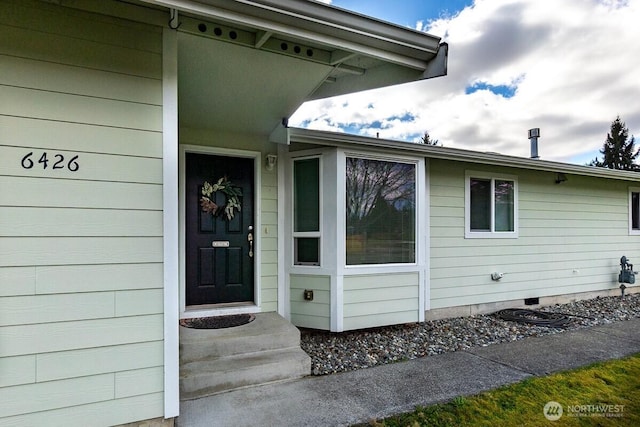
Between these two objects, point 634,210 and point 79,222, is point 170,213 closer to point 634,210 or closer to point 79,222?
point 79,222

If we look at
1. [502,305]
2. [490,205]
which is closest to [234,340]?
[490,205]

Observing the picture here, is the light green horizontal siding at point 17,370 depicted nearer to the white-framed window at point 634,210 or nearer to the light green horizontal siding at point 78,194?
the light green horizontal siding at point 78,194

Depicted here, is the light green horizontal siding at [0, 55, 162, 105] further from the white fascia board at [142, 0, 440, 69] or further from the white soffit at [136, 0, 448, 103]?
the white fascia board at [142, 0, 440, 69]

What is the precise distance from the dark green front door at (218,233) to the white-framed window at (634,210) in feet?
26.5

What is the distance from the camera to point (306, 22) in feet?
6.32

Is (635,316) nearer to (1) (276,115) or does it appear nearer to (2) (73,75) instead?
(1) (276,115)

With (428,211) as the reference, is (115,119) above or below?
above

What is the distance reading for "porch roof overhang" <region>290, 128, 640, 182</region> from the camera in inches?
155

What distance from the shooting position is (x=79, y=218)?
2023mm

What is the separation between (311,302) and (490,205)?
3.44 m

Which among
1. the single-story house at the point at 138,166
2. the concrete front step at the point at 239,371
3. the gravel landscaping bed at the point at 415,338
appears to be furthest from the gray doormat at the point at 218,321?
the gravel landscaping bed at the point at 415,338

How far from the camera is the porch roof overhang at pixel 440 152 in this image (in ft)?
12.9

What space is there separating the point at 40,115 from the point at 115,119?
0.38m

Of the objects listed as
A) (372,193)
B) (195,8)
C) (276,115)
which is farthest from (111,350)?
(372,193)
